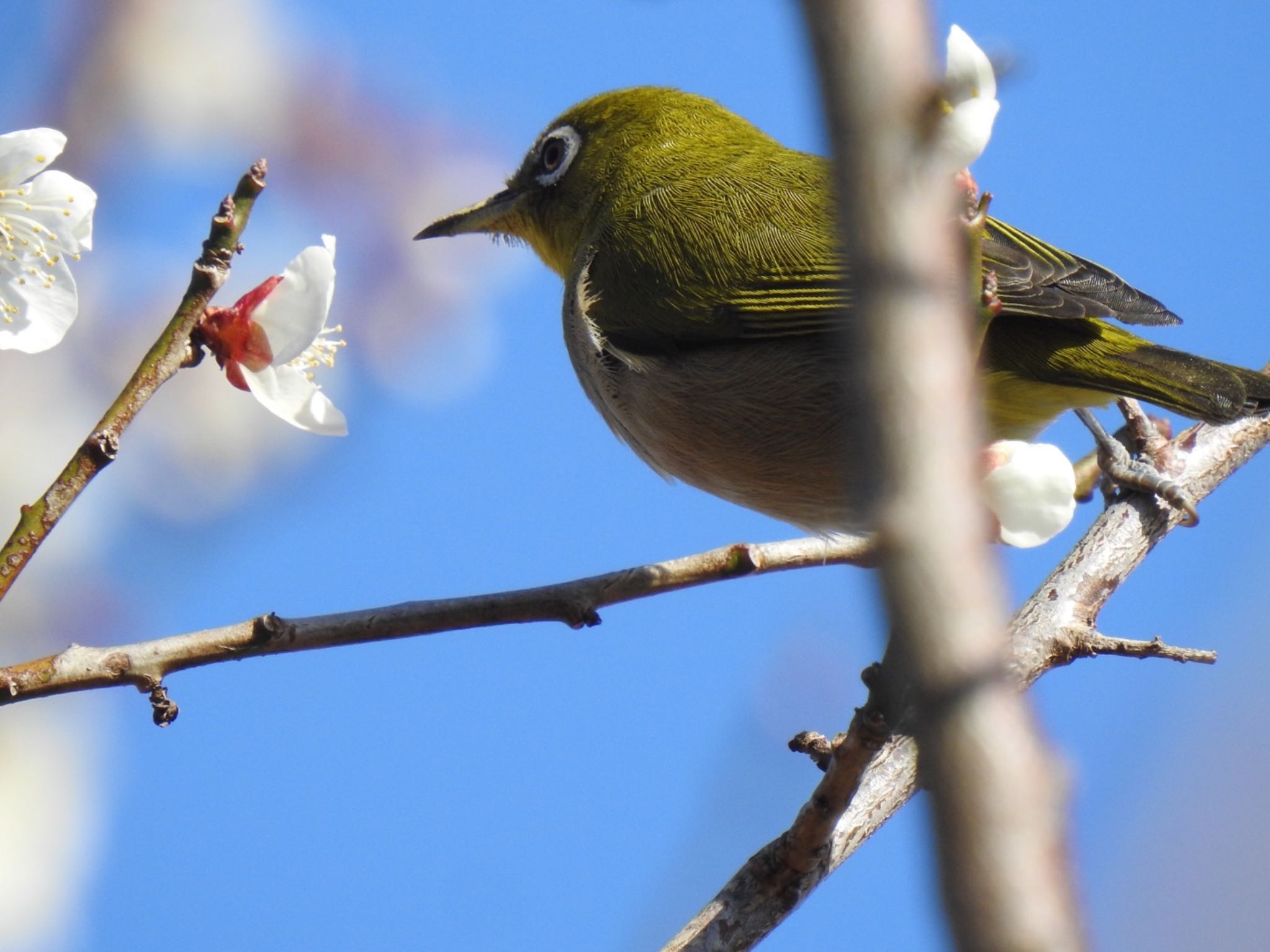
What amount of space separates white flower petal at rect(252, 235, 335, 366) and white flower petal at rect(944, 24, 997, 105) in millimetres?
1222

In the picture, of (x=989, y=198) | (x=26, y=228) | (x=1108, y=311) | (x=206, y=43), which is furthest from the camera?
(x=206, y=43)

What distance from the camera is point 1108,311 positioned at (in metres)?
3.79

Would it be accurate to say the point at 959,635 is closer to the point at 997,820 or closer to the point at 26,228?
the point at 997,820

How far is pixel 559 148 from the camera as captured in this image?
225 inches

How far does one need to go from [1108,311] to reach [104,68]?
11.4 feet

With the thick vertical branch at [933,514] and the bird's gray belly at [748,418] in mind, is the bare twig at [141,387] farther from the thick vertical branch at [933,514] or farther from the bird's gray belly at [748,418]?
the bird's gray belly at [748,418]

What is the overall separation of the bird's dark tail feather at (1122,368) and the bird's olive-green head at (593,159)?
5.58 feet

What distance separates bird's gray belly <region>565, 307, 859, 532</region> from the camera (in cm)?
407

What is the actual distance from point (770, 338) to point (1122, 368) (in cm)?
105

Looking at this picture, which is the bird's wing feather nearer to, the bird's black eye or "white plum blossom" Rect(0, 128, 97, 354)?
the bird's black eye

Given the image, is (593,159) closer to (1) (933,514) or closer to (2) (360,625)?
(2) (360,625)

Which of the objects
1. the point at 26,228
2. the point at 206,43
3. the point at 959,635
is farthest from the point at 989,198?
the point at 206,43

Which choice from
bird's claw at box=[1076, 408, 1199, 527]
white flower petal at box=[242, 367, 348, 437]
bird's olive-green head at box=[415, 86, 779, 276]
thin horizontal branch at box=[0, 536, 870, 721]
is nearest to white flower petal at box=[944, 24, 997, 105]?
thin horizontal branch at box=[0, 536, 870, 721]

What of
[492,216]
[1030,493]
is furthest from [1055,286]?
[492,216]
